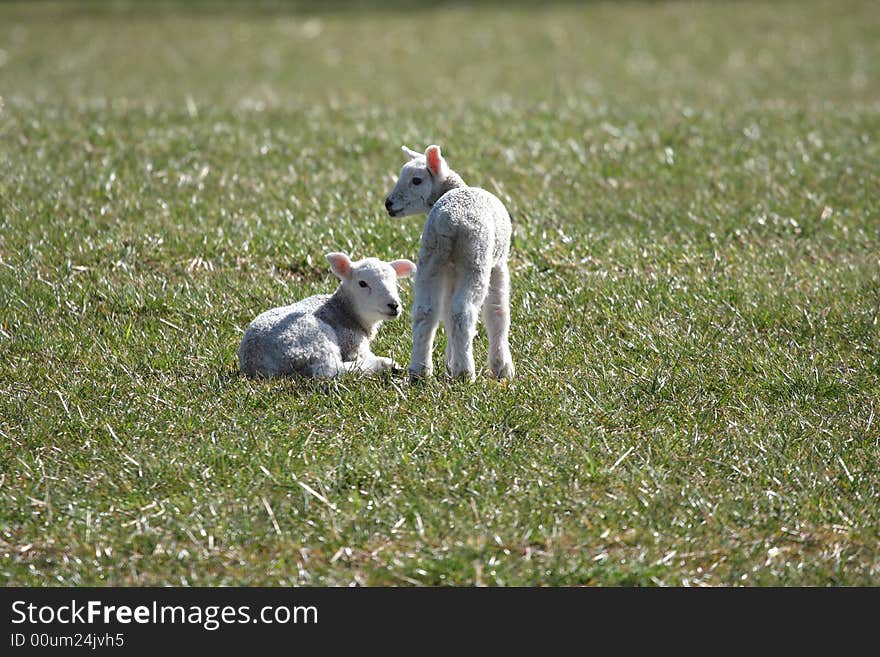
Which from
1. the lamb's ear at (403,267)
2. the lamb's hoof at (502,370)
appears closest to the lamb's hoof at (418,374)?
the lamb's hoof at (502,370)

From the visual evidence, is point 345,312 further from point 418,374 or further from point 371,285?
point 418,374

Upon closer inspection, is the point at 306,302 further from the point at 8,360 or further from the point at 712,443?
the point at 712,443

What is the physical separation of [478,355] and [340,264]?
1194mm

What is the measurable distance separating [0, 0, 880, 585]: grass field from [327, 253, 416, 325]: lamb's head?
44cm

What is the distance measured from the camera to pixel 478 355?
7.45m

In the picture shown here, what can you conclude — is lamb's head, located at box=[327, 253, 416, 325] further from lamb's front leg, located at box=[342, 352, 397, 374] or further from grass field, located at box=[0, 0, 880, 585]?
grass field, located at box=[0, 0, 880, 585]

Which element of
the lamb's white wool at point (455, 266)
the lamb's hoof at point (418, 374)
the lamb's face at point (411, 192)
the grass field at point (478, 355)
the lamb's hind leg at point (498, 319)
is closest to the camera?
the grass field at point (478, 355)

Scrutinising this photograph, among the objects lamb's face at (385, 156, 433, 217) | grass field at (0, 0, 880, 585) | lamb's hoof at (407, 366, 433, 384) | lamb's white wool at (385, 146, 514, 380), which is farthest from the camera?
lamb's face at (385, 156, 433, 217)

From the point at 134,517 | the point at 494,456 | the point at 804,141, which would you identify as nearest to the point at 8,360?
the point at 134,517

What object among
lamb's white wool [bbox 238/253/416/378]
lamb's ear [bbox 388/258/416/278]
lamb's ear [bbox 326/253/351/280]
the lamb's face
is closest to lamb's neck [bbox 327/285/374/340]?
A: lamb's white wool [bbox 238/253/416/378]

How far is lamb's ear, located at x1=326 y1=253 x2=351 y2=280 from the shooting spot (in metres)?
6.74

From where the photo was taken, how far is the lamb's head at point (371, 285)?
6.71m

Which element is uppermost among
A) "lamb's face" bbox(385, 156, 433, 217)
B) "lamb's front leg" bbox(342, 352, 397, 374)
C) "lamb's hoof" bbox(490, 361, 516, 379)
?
"lamb's face" bbox(385, 156, 433, 217)

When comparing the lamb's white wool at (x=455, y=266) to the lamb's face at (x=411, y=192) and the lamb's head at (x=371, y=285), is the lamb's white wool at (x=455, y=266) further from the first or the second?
the lamb's head at (x=371, y=285)
